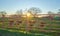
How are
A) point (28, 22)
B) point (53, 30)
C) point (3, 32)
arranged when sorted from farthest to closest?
point (28, 22), point (53, 30), point (3, 32)

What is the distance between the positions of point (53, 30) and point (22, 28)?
175cm

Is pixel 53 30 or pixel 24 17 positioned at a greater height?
pixel 24 17

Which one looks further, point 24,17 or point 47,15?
point 24,17

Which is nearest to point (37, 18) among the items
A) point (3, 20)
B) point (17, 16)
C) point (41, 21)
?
point (41, 21)

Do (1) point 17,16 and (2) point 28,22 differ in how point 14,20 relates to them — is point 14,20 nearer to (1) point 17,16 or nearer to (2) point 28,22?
(1) point 17,16

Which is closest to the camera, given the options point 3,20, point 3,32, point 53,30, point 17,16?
point 3,32

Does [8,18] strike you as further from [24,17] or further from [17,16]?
[24,17]

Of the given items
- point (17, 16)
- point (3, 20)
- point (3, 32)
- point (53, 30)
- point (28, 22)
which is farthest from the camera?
point (3, 20)

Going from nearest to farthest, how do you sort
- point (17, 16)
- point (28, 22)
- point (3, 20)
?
point (28, 22) → point (17, 16) → point (3, 20)

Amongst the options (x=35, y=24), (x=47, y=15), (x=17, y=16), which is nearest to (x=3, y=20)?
(x=17, y=16)

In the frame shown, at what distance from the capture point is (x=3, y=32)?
21.4ft

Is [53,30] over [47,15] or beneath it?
beneath

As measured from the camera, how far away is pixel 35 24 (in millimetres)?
8234

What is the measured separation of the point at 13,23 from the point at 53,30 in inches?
100
